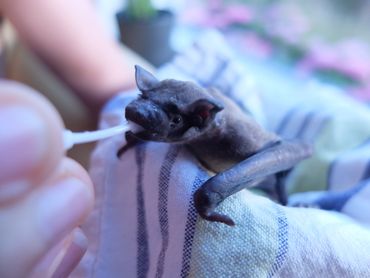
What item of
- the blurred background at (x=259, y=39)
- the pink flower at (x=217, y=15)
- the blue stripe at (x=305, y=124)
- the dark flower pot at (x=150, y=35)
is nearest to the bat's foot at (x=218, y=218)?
the blue stripe at (x=305, y=124)

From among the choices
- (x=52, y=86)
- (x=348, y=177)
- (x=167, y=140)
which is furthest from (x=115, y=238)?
(x=52, y=86)

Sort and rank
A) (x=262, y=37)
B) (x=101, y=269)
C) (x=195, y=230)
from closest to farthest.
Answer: (x=195, y=230) < (x=101, y=269) < (x=262, y=37)

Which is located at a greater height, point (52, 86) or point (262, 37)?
point (262, 37)

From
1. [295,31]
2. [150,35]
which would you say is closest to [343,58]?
[295,31]

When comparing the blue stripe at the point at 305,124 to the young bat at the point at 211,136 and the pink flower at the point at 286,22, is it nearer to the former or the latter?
the young bat at the point at 211,136

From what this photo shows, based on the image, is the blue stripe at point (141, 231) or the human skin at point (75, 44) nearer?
the blue stripe at point (141, 231)

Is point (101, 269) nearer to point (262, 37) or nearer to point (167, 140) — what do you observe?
point (167, 140)

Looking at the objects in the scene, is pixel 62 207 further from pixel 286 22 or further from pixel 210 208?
pixel 286 22
